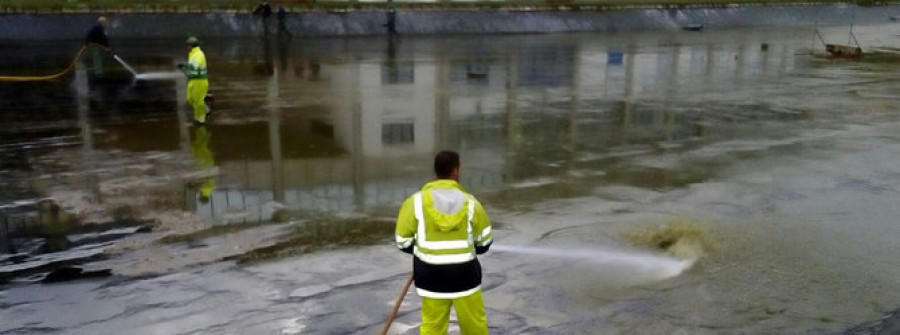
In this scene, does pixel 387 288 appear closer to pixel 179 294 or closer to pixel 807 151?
pixel 179 294

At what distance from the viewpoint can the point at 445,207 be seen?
4.77 metres

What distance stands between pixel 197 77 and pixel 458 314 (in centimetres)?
949

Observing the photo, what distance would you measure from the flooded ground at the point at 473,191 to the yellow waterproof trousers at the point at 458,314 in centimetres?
100

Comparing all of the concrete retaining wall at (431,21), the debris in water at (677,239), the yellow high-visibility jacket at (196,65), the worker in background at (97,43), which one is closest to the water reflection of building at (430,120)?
the yellow high-visibility jacket at (196,65)

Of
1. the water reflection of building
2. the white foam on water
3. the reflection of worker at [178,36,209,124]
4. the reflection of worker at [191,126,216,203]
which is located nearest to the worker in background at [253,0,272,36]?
the water reflection of building

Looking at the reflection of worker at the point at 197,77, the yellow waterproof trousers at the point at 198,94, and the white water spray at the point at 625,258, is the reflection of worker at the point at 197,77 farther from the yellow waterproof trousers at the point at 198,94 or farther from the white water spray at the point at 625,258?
the white water spray at the point at 625,258

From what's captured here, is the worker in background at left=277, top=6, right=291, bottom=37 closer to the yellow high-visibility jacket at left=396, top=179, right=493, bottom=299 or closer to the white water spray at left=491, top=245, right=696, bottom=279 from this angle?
the white water spray at left=491, top=245, right=696, bottom=279

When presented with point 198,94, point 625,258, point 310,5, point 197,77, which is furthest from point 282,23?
point 625,258

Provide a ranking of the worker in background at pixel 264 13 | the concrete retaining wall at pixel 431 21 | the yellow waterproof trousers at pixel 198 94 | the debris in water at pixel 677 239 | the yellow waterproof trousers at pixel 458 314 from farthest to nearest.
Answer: the worker in background at pixel 264 13
the concrete retaining wall at pixel 431 21
the yellow waterproof trousers at pixel 198 94
the debris in water at pixel 677 239
the yellow waterproof trousers at pixel 458 314

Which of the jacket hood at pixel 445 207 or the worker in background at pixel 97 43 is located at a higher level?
the worker in background at pixel 97 43

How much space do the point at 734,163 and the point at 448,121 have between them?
5208mm

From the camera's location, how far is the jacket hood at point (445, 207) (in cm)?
474

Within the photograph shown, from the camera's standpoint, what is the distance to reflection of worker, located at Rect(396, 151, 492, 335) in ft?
15.7

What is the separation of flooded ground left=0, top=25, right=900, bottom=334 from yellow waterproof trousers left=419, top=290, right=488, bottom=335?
998 mm
